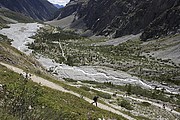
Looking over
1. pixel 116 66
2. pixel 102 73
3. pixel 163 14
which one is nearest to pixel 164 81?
pixel 102 73

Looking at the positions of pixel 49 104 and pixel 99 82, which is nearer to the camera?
pixel 49 104

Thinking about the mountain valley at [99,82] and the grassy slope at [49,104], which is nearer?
the grassy slope at [49,104]

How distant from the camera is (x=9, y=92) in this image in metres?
16.0

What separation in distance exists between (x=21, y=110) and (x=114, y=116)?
12297 millimetres

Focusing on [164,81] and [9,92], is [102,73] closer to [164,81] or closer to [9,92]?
[164,81]

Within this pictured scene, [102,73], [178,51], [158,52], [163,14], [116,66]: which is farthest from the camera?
[163,14]

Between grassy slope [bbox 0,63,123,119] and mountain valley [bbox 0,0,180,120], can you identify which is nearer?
grassy slope [bbox 0,63,123,119]

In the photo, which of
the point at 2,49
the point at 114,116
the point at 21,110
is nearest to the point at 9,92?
the point at 21,110

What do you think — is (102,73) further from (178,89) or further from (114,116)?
(114,116)

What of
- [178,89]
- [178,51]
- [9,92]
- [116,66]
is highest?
[178,51]

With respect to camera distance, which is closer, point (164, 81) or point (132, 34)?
point (164, 81)

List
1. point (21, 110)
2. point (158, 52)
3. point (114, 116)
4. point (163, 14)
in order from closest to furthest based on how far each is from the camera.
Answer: point (21, 110)
point (114, 116)
point (158, 52)
point (163, 14)

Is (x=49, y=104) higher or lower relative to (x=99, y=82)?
lower

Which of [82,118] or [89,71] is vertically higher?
[89,71]
